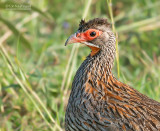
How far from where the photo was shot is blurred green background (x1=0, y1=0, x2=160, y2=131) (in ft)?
15.4

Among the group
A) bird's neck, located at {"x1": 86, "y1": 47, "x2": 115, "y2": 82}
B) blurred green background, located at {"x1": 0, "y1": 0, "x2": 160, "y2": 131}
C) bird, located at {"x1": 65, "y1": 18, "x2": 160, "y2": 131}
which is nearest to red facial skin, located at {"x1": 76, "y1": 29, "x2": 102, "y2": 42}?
bird, located at {"x1": 65, "y1": 18, "x2": 160, "y2": 131}

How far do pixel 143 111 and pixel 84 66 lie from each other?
2.69 ft

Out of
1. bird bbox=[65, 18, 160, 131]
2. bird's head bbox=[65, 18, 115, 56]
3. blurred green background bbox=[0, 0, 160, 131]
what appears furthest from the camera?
blurred green background bbox=[0, 0, 160, 131]

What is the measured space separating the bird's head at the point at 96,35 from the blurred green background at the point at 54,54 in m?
0.77

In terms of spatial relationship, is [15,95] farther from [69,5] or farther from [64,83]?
[69,5]

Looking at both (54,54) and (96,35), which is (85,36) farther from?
(54,54)

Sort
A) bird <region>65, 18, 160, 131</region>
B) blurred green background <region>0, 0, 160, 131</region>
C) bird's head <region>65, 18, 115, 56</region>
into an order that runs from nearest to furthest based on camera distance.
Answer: bird <region>65, 18, 160, 131</region>, bird's head <region>65, 18, 115, 56</region>, blurred green background <region>0, 0, 160, 131</region>

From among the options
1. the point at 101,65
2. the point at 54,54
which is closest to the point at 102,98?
the point at 101,65

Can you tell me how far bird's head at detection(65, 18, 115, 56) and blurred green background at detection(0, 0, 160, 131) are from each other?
0.77 metres

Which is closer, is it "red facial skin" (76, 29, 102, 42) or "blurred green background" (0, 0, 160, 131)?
"red facial skin" (76, 29, 102, 42)

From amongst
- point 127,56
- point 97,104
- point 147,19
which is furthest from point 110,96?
point 147,19

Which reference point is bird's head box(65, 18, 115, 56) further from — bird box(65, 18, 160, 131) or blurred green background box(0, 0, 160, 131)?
blurred green background box(0, 0, 160, 131)

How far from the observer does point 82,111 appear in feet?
11.9

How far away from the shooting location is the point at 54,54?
19.2ft
